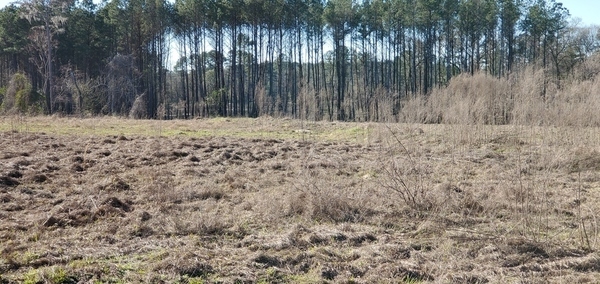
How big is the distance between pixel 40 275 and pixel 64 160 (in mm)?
7179

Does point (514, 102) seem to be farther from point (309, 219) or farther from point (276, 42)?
point (276, 42)

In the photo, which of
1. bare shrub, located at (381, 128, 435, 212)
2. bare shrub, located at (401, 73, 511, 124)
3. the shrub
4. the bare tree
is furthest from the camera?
the bare tree

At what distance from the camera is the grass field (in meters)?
4.15

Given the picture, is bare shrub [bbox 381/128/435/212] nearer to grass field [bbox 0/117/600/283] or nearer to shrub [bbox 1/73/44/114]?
grass field [bbox 0/117/600/283]

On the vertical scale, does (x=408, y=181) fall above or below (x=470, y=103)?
below

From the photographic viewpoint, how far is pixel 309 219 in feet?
19.5

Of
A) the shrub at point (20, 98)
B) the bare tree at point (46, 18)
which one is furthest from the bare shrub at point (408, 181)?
the bare tree at point (46, 18)

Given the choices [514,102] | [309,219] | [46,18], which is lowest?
[309,219]

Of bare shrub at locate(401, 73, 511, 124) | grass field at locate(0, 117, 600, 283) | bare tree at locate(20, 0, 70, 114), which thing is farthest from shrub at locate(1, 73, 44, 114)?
bare shrub at locate(401, 73, 511, 124)

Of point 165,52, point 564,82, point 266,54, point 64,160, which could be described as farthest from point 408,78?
point 64,160

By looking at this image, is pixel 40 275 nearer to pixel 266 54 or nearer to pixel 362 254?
pixel 362 254

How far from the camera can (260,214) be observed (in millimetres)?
6145

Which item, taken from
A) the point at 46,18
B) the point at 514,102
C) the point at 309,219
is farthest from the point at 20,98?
the point at 514,102

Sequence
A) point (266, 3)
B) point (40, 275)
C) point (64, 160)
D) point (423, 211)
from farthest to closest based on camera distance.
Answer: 1. point (266, 3)
2. point (64, 160)
3. point (423, 211)
4. point (40, 275)
